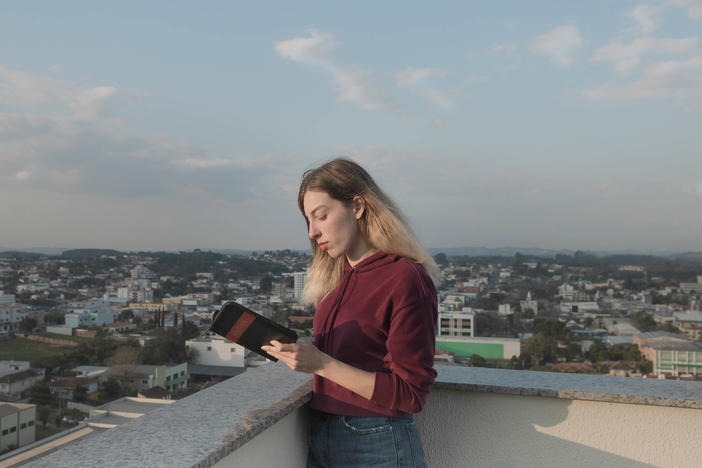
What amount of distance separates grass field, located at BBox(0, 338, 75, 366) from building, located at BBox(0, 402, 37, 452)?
5434mm

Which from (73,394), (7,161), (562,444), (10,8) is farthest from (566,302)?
(7,161)

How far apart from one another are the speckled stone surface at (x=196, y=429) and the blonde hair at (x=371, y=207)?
482 millimetres

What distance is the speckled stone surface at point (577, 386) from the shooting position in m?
1.44

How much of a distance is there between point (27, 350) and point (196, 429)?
→ 982cm

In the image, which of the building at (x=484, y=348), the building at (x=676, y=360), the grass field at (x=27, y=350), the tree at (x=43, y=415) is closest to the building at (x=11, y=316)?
the grass field at (x=27, y=350)

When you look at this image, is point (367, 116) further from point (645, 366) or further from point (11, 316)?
point (11, 316)

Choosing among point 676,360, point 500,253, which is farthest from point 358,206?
point 500,253

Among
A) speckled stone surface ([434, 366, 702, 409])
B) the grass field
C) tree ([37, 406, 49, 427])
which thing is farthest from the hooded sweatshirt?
the grass field

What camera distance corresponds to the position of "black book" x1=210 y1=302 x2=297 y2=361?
3.65 feet

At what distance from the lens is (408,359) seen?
108 cm

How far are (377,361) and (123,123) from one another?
84.8 ft

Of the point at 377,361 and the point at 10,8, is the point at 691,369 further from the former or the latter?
the point at 10,8

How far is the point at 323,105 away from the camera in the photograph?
318 inches

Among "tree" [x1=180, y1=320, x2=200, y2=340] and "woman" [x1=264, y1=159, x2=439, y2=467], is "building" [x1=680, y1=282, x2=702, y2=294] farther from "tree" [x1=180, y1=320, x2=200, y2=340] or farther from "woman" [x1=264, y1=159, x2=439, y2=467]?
"woman" [x1=264, y1=159, x2=439, y2=467]
